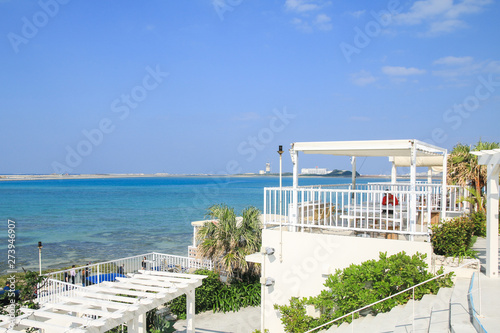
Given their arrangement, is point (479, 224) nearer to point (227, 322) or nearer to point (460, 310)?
point (460, 310)

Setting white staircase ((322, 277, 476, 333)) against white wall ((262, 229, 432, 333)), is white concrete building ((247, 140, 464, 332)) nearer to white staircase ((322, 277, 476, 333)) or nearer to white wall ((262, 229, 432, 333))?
white wall ((262, 229, 432, 333))

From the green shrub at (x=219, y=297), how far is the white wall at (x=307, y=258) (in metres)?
4.48

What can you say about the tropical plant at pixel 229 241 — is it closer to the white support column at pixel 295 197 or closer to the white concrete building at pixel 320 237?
the white concrete building at pixel 320 237

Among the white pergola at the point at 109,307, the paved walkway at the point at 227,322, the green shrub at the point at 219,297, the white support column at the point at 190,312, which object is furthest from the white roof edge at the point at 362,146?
the green shrub at the point at 219,297

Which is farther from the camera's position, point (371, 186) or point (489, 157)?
point (371, 186)

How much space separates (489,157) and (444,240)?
179 centimetres

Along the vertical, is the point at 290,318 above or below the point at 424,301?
below

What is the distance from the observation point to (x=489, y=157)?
6.98m

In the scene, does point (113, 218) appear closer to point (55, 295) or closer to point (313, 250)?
point (55, 295)

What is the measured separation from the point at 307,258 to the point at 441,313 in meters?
3.23

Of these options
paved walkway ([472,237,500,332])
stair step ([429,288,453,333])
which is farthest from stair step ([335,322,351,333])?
paved walkway ([472,237,500,332])

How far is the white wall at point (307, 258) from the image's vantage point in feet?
24.9

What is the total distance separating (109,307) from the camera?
21.5 ft

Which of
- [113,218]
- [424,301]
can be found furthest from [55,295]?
[113,218]
